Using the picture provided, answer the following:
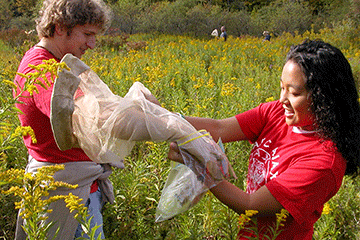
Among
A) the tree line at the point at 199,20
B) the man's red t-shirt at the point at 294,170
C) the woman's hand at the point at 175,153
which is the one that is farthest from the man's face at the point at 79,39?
the tree line at the point at 199,20

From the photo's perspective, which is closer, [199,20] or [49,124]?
[49,124]

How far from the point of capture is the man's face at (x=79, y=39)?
1.69m

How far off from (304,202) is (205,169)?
39 cm

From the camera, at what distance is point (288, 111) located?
1391mm

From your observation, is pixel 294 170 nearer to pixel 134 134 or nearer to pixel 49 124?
pixel 134 134

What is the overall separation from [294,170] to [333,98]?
33cm

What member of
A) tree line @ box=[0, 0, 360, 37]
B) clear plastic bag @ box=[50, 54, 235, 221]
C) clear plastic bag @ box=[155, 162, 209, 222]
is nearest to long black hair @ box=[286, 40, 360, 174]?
clear plastic bag @ box=[50, 54, 235, 221]

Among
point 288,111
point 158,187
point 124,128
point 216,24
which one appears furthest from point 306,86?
point 216,24

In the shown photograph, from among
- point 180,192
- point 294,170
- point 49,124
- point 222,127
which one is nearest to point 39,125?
point 49,124

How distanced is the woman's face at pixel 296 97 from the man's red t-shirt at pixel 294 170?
0.24ft

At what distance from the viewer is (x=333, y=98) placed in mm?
1310

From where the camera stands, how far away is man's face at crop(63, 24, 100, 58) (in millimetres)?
1692

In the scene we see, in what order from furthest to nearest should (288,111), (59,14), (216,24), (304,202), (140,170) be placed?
(216,24)
(140,170)
(59,14)
(288,111)
(304,202)

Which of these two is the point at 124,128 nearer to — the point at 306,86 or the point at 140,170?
the point at 306,86
